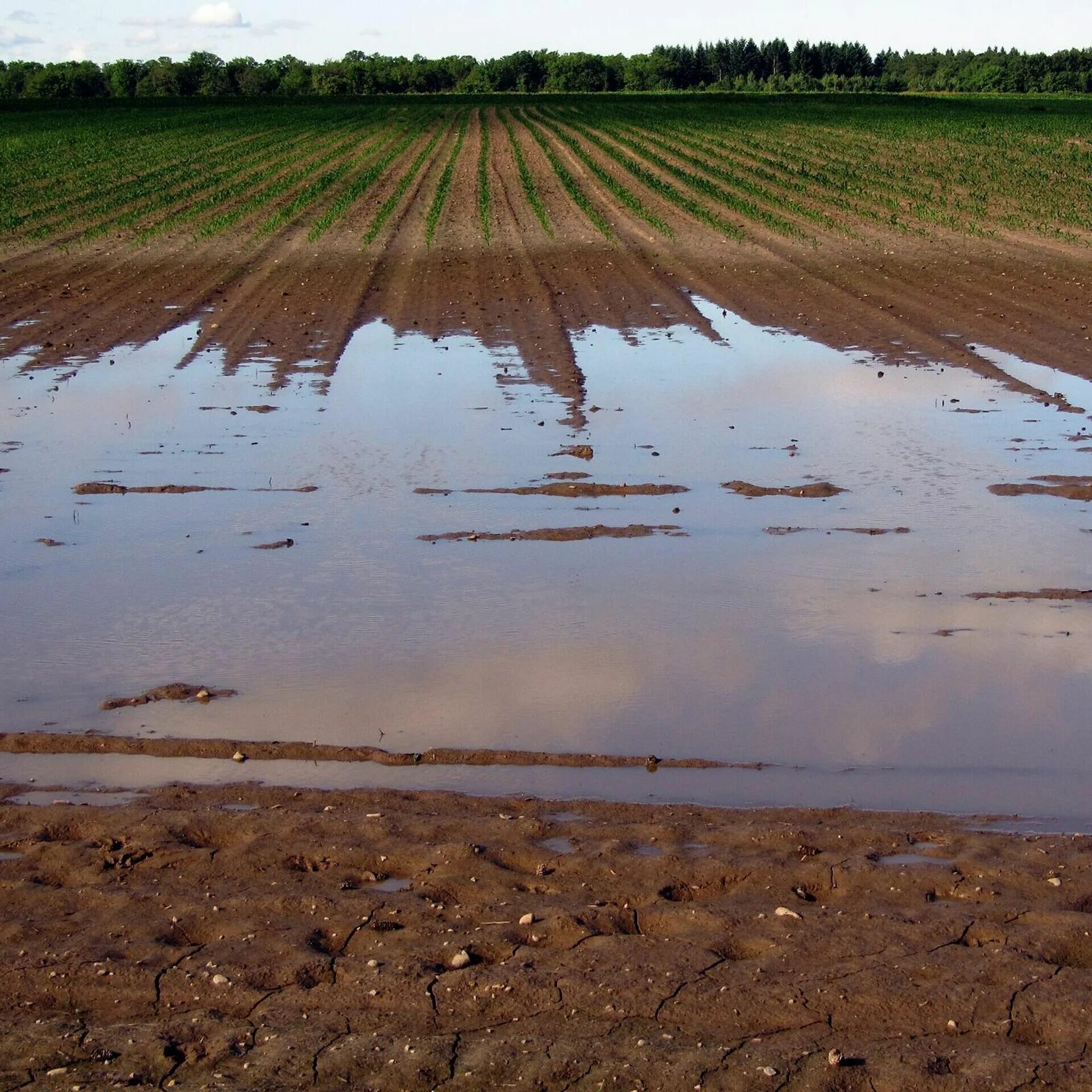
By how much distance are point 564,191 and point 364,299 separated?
15.3 meters

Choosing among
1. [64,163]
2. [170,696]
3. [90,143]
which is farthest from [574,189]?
[170,696]

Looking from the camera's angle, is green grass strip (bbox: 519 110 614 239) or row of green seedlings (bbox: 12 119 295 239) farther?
row of green seedlings (bbox: 12 119 295 239)

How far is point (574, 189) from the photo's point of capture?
115ft

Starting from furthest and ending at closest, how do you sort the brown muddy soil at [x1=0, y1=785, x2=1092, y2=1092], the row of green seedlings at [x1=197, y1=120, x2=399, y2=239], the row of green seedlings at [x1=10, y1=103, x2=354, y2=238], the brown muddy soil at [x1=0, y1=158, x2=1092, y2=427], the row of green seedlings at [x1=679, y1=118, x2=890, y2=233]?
1. the row of green seedlings at [x1=10, y1=103, x2=354, y2=238]
2. the row of green seedlings at [x1=679, y1=118, x2=890, y2=233]
3. the row of green seedlings at [x1=197, y1=120, x2=399, y2=239]
4. the brown muddy soil at [x1=0, y1=158, x2=1092, y2=427]
5. the brown muddy soil at [x1=0, y1=785, x2=1092, y2=1092]

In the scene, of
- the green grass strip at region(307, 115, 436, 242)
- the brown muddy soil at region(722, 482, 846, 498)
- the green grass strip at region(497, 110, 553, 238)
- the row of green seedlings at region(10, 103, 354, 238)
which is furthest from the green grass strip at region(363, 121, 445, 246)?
the brown muddy soil at region(722, 482, 846, 498)

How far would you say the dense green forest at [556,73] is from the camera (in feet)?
470

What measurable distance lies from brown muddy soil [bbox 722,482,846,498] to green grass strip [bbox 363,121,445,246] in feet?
53.1

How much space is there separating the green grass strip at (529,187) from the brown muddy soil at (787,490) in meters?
16.1

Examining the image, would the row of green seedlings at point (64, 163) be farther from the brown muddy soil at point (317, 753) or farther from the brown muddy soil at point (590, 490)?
the brown muddy soil at point (317, 753)

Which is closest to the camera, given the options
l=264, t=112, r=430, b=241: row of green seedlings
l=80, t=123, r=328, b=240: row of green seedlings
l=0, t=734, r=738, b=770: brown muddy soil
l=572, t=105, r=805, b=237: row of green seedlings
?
l=0, t=734, r=738, b=770: brown muddy soil

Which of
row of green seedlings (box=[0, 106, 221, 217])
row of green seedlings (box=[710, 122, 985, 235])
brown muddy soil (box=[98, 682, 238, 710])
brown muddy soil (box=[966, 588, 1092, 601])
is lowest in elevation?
brown muddy soil (box=[966, 588, 1092, 601])

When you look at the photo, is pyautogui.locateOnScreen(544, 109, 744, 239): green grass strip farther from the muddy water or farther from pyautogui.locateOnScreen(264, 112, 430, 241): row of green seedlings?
the muddy water

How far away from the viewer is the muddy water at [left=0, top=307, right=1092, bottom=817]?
7.35 metres

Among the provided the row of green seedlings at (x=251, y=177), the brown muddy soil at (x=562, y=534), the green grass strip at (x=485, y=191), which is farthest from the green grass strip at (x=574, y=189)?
the brown muddy soil at (x=562, y=534)
